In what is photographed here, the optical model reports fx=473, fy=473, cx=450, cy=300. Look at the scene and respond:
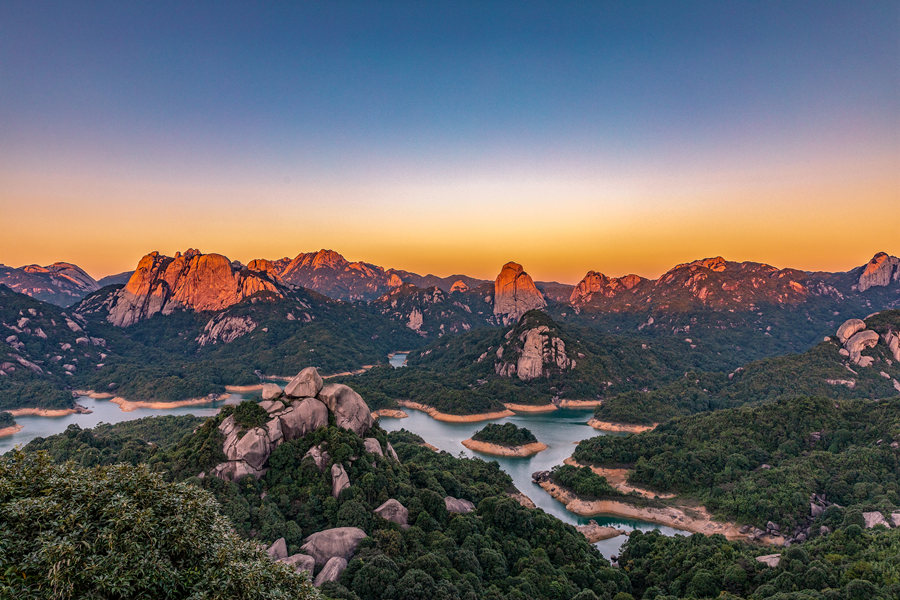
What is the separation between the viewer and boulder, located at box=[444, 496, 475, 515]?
41.2 meters

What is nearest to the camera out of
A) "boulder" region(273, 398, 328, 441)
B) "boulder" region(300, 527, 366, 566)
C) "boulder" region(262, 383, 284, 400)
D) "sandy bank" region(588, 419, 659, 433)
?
"boulder" region(300, 527, 366, 566)

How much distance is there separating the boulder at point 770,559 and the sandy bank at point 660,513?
43.2ft

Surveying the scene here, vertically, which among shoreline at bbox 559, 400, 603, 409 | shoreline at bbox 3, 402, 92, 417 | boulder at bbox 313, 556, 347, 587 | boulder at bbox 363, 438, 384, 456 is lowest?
shoreline at bbox 559, 400, 603, 409

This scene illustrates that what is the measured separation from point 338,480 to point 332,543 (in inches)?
255

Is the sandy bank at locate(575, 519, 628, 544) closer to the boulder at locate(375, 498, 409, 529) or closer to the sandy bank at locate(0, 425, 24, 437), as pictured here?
the boulder at locate(375, 498, 409, 529)

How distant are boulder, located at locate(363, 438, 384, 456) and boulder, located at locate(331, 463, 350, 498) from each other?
3.88 metres

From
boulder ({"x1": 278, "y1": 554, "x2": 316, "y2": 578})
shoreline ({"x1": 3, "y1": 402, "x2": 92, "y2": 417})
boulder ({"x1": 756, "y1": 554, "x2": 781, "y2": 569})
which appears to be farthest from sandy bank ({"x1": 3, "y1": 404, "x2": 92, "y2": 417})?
boulder ({"x1": 756, "y1": 554, "x2": 781, "y2": 569})

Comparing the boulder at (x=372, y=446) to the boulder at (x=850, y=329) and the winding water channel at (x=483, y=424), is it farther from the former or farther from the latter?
the boulder at (x=850, y=329)

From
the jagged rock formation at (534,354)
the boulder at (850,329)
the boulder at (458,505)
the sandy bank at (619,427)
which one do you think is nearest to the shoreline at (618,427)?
the sandy bank at (619,427)

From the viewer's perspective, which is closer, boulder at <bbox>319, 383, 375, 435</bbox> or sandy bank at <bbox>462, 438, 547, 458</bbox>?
boulder at <bbox>319, 383, 375, 435</bbox>

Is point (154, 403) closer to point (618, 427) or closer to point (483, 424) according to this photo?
point (483, 424)

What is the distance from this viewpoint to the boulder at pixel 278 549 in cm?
2872

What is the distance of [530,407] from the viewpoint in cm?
12012

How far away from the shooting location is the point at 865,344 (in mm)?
112875
